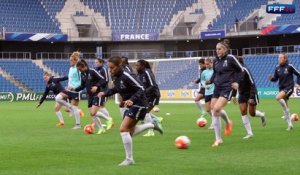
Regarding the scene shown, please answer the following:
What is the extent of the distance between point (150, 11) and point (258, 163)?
2294 inches

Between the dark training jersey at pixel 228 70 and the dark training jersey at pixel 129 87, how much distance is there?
367 cm

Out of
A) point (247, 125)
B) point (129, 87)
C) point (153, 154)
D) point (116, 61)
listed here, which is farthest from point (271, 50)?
Answer: point (116, 61)

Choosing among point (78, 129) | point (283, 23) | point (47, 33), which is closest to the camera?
point (78, 129)

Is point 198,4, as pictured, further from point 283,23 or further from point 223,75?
point 223,75

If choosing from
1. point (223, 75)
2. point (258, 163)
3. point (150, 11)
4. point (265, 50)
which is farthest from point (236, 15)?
point (258, 163)

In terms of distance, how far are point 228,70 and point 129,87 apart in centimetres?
396

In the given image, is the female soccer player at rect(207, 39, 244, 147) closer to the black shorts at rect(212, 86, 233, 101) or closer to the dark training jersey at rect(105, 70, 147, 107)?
the black shorts at rect(212, 86, 233, 101)

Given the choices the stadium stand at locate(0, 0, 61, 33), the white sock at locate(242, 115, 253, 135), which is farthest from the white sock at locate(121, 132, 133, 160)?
the stadium stand at locate(0, 0, 61, 33)

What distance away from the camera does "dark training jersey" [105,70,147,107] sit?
1150 cm

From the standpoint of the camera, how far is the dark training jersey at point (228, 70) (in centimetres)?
1484

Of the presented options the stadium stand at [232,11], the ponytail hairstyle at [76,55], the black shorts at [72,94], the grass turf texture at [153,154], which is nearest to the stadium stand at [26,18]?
the stadium stand at [232,11]

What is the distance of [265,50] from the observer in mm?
63250

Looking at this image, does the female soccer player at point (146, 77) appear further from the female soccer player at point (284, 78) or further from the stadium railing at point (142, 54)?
the stadium railing at point (142, 54)

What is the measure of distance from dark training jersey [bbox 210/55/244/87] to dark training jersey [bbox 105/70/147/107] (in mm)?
3671
